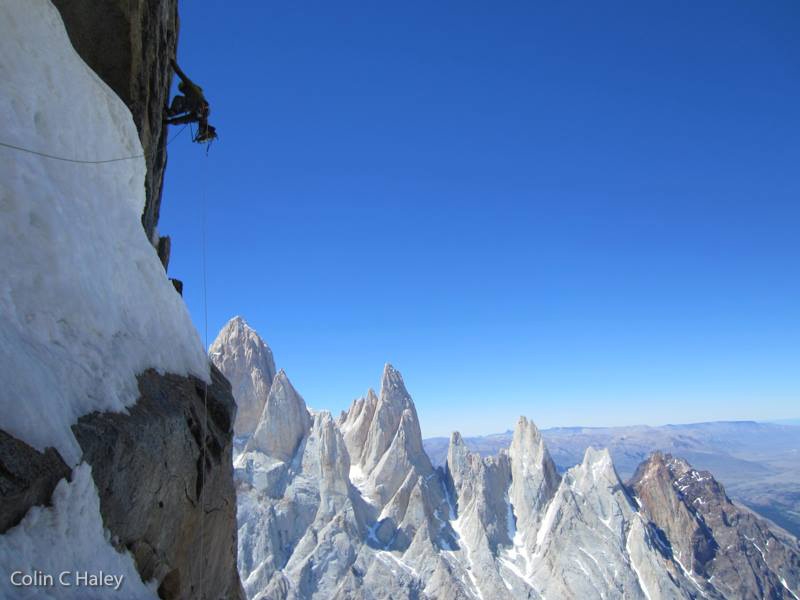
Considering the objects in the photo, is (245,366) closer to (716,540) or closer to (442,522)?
(442,522)

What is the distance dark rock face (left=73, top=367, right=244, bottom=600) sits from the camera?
9234 millimetres

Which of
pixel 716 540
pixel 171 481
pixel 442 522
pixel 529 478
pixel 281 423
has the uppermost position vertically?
pixel 281 423

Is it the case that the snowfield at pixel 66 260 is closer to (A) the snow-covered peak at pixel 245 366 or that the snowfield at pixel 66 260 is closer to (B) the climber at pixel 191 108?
(B) the climber at pixel 191 108

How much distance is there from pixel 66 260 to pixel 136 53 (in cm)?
1009

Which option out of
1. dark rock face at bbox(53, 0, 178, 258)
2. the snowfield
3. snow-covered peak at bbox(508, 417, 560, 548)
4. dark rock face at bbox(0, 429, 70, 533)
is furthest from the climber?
snow-covered peak at bbox(508, 417, 560, 548)

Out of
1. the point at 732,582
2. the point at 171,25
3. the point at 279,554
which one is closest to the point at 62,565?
the point at 171,25

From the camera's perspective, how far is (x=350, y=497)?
126250mm

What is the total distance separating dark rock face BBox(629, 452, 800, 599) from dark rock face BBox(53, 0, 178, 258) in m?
156

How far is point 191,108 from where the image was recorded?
71.2ft

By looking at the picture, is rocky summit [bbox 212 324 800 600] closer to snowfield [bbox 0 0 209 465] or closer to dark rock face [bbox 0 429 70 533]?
snowfield [bbox 0 0 209 465]

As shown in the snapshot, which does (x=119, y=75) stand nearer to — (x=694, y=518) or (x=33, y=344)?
(x=33, y=344)

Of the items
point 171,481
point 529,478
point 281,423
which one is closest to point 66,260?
point 171,481

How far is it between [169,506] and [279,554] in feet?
390

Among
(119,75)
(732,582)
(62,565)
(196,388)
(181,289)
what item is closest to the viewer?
(62,565)
